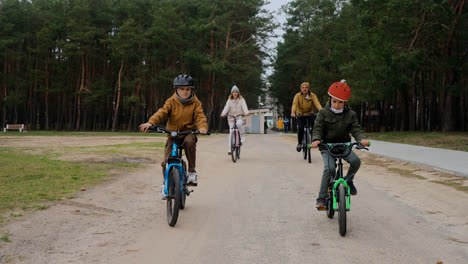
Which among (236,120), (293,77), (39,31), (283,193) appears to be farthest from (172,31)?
(283,193)

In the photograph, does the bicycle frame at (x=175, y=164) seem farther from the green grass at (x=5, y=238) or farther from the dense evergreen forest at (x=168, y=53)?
the dense evergreen forest at (x=168, y=53)

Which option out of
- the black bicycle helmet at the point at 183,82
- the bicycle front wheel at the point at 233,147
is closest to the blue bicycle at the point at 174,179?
the black bicycle helmet at the point at 183,82

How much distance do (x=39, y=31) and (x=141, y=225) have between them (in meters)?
52.2

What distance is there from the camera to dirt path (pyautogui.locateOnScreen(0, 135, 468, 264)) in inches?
156

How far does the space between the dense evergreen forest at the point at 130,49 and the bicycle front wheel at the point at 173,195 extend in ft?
128

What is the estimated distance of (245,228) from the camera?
16.2 feet

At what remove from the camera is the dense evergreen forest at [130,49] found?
45.9 metres

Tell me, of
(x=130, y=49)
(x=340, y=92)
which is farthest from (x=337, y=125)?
(x=130, y=49)

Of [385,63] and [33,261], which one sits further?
[385,63]

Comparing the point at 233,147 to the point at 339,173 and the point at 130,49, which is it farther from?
the point at 130,49

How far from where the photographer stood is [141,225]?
5098 mm

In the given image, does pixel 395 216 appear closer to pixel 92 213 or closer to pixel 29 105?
pixel 92 213

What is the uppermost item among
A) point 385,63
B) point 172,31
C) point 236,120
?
point 172,31

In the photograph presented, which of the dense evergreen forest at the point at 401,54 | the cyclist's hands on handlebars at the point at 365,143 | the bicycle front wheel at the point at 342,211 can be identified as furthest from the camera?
the dense evergreen forest at the point at 401,54
